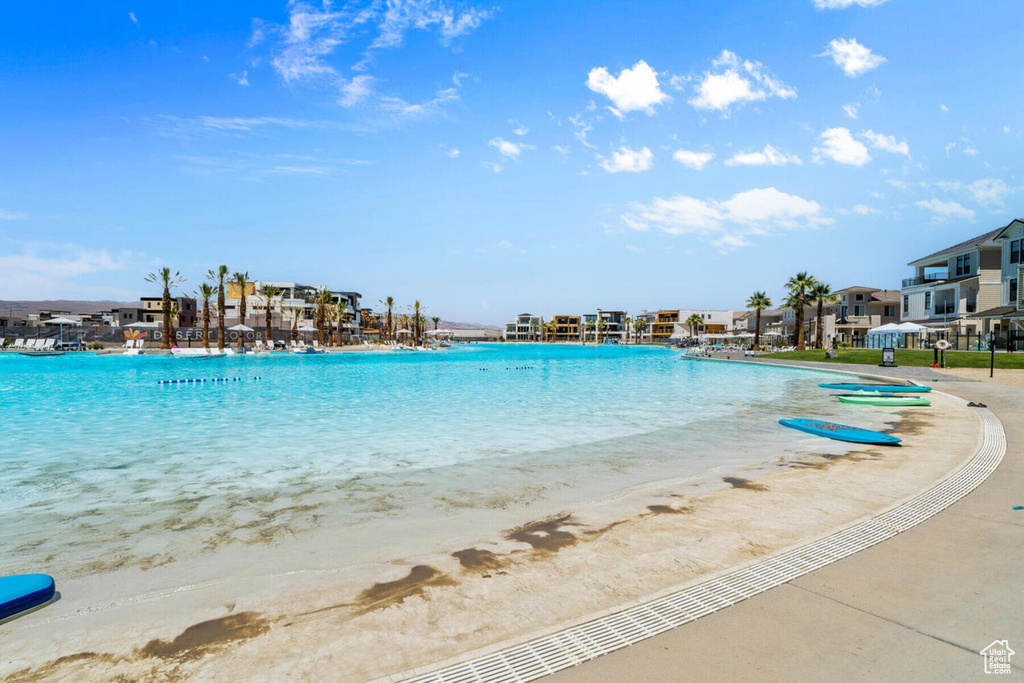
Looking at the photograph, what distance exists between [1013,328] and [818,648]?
166ft

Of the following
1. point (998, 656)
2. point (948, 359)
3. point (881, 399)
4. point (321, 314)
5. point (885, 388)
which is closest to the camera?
point (998, 656)

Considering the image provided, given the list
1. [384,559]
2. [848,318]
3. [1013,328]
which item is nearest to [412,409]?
[384,559]

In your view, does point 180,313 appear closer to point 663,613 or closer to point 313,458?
point 313,458

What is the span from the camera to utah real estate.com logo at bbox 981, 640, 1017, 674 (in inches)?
123

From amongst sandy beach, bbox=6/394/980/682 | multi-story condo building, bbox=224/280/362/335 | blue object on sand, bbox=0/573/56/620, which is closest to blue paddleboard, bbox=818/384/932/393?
sandy beach, bbox=6/394/980/682

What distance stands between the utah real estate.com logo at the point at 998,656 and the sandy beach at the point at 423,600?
1751 mm

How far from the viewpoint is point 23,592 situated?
4547 millimetres

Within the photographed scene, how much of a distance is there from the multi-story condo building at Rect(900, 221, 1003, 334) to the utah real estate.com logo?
50714 millimetres

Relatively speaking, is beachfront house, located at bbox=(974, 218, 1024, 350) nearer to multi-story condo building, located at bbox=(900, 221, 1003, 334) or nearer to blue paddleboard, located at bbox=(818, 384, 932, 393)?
multi-story condo building, located at bbox=(900, 221, 1003, 334)

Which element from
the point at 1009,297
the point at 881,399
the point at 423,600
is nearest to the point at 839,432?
the point at 881,399

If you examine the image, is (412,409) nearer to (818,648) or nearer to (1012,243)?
(818,648)

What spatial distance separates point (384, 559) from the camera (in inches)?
213

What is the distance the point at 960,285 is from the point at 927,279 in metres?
6.10

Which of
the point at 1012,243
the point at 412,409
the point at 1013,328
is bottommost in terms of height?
the point at 412,409
